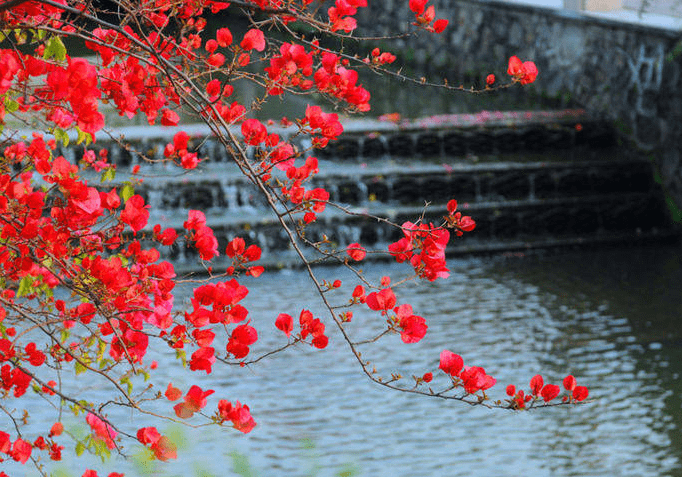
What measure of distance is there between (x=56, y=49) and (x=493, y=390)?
215 cm

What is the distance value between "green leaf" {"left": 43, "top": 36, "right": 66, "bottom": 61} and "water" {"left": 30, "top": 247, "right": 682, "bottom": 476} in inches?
56.8

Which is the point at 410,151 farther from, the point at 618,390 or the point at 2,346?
the point at 2,346

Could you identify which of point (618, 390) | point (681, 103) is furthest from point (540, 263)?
point (618, 390)

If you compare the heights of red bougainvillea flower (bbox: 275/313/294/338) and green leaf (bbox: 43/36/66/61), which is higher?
green leaf (bbox: 43/36/66/61)

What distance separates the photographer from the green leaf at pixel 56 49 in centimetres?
189

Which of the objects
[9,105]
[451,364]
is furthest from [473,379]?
[9,105]

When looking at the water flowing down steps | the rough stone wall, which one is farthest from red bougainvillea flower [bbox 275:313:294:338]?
the rough stone wall

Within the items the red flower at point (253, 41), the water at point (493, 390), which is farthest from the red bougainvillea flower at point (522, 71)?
the water at point (493, 390)

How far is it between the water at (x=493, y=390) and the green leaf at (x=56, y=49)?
4.73 feet

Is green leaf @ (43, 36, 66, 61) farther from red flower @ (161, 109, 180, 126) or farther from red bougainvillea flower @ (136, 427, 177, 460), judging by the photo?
red bougainvillea flower @ (136, 427, 177, 460)

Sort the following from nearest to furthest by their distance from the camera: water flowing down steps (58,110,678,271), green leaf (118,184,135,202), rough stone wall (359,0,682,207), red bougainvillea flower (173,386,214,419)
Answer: red bougainvillea flower (173,386,214,419) < green leaf (118,184,135,202) < water flowing down steps (58,110,678,271) < rough stone wall (359,0,682,207)

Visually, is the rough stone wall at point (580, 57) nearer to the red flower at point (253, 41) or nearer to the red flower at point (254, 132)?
the red flower at point (254, 132)

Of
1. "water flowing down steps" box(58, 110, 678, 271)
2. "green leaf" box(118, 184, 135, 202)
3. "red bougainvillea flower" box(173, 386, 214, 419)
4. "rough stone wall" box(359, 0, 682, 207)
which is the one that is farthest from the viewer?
"rough stone wall" box(359, 0, 682, 207)

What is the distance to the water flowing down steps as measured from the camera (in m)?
5.82
